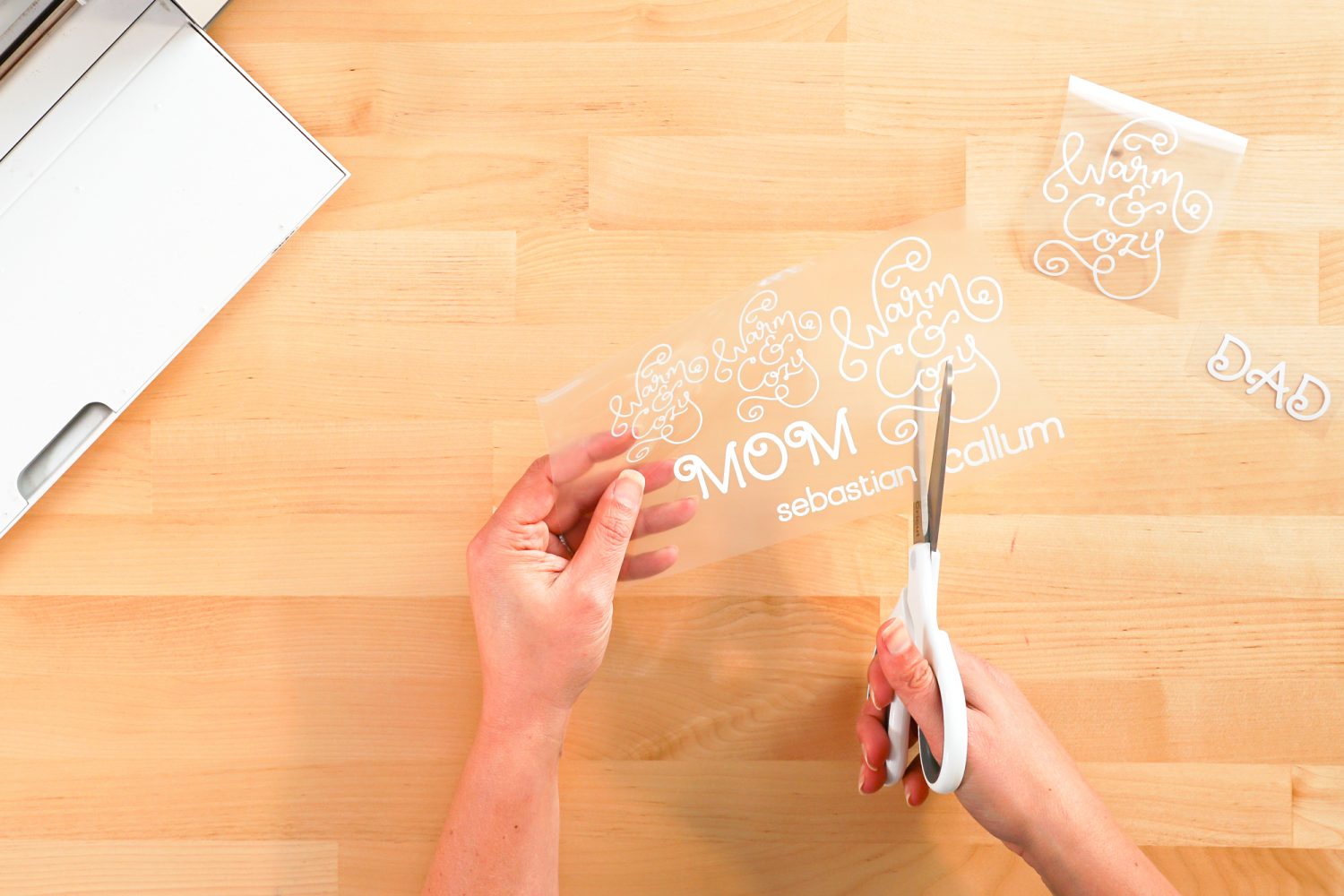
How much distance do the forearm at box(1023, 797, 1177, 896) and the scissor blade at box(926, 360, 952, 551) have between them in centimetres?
23

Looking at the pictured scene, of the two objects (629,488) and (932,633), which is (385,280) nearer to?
(629,488)

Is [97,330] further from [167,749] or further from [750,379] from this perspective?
[750,379]

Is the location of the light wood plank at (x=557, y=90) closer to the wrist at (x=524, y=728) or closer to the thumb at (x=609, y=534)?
the thumb at (x=609, y=534)

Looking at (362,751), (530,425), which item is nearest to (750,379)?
(530,425)

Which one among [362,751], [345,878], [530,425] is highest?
[530,425]

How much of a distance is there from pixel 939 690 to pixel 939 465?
6.4 inches

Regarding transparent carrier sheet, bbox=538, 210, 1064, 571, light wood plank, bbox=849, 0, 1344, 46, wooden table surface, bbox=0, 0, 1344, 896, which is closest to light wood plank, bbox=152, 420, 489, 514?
wooden table surface, bbox=0, 0, 1344, 896

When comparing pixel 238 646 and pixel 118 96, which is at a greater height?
pixel 118 96

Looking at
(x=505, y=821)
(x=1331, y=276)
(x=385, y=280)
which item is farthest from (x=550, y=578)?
(x=1331, y=276)

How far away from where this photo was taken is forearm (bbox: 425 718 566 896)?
68 centimetres

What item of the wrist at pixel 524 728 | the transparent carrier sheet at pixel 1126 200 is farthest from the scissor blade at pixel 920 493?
the wrist at pixel 524 728

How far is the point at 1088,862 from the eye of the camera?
0.66m

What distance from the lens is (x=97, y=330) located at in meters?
0.72

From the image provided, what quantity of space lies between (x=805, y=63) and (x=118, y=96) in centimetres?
56
